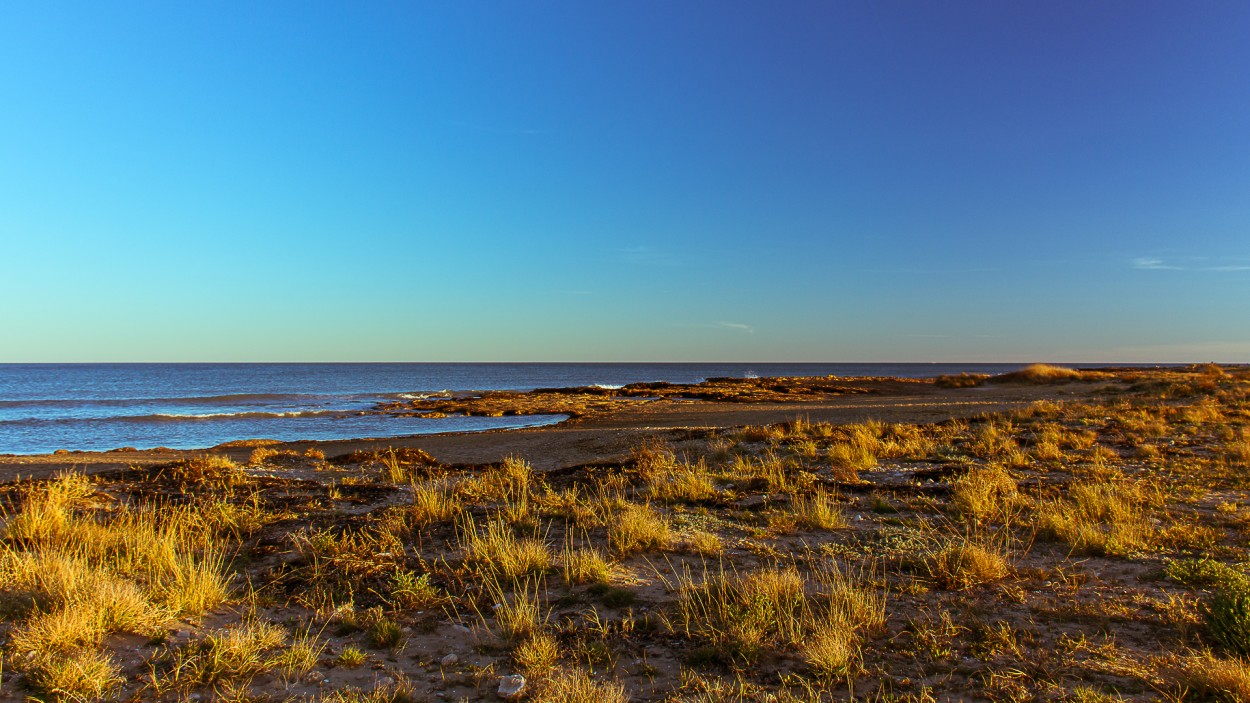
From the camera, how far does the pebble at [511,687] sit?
14.8 feet

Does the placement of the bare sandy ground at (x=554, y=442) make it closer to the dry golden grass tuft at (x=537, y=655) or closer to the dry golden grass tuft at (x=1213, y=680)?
the dry golden grass tuft at (x=537, y=655)

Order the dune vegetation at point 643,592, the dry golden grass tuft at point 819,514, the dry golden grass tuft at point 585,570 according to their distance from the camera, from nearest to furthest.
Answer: the dune vegetation at point 643,592 < the dry golden grass tuft at point 585,570 < the dry golden grass tuft at point 819,514

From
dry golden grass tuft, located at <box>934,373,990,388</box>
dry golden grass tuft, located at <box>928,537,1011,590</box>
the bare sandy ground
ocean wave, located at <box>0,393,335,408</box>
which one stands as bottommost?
ocean wave, located at <box>0,393,335,408</box>

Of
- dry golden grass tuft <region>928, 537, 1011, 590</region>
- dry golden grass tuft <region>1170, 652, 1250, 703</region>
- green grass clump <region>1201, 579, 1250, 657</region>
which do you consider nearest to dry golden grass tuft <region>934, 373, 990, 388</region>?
dry golden grass tuft <region>928, 537, 1011, 590</region>

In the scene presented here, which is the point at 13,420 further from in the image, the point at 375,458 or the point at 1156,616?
the point at 1156,616

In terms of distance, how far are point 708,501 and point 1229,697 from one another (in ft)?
23.0

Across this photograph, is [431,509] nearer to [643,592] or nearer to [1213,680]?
[643,592]

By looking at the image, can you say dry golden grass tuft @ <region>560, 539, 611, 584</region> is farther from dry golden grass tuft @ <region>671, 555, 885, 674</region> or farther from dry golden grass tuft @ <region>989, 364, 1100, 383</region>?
dry golden grass tuft @ <region>989, 364, 1100, 383</region>

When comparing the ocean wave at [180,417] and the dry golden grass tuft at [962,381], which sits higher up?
the dry golden grass tuft at [962,381]

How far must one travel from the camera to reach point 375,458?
1764 cm

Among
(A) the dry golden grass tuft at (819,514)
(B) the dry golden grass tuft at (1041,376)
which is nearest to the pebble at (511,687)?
(A) the dry golden grass tuft at (819,514)

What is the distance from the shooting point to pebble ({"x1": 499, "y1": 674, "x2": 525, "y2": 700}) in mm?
4505

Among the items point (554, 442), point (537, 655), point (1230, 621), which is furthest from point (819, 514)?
point (554, 442)

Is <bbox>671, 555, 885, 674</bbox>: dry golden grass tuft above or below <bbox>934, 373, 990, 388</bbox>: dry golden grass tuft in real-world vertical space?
below
